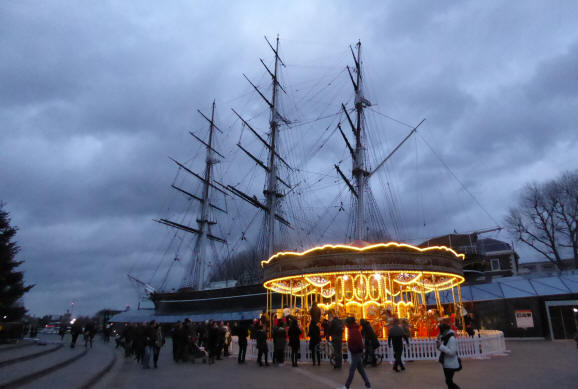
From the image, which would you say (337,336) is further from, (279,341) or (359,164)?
(359,164)

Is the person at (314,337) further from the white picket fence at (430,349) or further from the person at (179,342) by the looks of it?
the person at (179,342)

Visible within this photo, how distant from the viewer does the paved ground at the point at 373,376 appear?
26.1 ft

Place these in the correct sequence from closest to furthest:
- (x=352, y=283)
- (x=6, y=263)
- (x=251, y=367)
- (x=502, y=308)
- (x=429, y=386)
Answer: (x=429, y=386), (x=251, y=367), (x=352, y=283), (x=6, y=263), (x=502, y=308)

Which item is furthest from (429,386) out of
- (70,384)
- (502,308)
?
(502,308)

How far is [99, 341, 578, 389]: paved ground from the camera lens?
26.1 feet

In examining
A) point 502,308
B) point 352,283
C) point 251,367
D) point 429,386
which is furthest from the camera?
point 502,308

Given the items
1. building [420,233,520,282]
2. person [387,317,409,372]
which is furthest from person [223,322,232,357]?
building [420,233,520,282]

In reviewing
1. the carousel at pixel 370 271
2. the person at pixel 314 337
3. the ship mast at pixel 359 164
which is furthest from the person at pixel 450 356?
the ship mast at pixel 359 164

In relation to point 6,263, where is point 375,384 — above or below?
below

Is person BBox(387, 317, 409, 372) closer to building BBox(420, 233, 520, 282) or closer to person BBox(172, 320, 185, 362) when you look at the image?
person BBox(172, 320, 185, 362)

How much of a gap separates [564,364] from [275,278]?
9.93 metres

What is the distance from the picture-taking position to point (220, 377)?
368 inches

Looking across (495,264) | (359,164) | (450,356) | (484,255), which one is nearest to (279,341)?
(450,356)

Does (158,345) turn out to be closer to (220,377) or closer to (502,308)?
(220,377)
